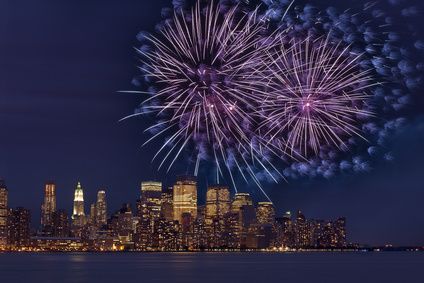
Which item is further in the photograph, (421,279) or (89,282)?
(421,279)

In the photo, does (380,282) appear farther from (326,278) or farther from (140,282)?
(140,282)

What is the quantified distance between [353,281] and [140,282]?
95.1 ft

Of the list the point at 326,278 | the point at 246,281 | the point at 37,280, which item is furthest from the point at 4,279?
the point at 326,278

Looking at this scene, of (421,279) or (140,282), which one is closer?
(140,282)

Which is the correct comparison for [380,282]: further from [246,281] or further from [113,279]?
[113,279]

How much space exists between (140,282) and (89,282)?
6892 millimetres

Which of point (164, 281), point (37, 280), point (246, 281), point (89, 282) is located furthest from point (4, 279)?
point (246, 281)

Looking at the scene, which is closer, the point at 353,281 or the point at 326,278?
the point at 353,281

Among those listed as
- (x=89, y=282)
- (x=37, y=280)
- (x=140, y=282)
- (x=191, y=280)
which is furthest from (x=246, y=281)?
(x=37, y=280)

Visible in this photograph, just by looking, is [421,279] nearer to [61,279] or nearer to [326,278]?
[326,278]

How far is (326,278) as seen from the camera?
367ft

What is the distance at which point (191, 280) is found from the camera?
10538 cm

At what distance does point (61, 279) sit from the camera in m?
109

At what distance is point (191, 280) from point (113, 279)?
11.7 metres
